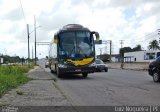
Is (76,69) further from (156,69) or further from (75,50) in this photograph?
(156,69)

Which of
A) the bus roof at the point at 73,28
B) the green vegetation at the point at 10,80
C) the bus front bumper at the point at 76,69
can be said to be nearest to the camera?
the green vegetation at the point at 10,80

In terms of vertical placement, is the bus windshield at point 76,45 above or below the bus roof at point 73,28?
below

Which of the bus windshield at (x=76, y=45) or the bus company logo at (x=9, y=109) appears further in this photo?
the bus windshield at (x=76, y=45)

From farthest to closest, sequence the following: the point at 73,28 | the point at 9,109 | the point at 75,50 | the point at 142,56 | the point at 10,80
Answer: the point at 142,56 < the point at 73,28 < the point at 75,50 < the point at 10,80 < the point at 9,109

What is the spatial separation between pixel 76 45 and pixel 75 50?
14.9 inches

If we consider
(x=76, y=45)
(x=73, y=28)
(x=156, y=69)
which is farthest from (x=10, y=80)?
(x=73, y=28)

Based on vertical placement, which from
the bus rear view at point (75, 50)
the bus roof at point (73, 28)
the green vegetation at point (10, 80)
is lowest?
the green vegetation at point (10, 80)

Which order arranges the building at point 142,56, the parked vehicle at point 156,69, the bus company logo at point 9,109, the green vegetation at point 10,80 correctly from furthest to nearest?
1. the building at point 142,56
2. the parked vehicle at point 156,69
3. the green vegetation at point 10,80
4. the bus company logo at point 9,109

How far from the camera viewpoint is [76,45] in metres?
28.8

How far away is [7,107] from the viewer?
11.3 meters

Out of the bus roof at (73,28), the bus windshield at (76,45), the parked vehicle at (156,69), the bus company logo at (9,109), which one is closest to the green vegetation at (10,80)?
the bus company logo at (9,109)

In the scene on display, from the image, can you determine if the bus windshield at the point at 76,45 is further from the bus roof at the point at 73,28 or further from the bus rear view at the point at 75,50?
the bus roof at the point at 73,28

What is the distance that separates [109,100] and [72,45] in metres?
15.6

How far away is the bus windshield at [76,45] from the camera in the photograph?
28750mm
